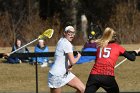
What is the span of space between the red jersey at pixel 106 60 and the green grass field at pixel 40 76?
501 cm

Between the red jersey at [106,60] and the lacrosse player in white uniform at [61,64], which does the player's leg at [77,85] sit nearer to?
the lacrosse player in white uniform at [61,64]

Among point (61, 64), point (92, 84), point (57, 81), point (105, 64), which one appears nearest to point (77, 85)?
point (57, 81)

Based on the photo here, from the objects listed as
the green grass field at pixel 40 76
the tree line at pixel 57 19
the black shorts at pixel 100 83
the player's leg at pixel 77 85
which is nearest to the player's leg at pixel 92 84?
the black shorts at pixel 100 83

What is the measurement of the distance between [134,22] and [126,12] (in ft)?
2.86

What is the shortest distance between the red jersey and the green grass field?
5012mm

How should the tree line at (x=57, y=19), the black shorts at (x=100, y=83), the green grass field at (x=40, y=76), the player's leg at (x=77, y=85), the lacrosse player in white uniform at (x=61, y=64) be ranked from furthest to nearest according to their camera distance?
the tree line at (x=57, y=19) < the green grass field at (x=40, y=76) < the player's leg at (x=77, y=85) < the lacrosse player in white uniform at (x=61, y=64) < the black shorts at (x=100, y=83)

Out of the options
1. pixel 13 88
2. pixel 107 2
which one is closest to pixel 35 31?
pixel 13 88

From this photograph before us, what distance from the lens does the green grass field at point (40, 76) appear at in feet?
46.7

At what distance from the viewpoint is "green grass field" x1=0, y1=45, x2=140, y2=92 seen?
14228 millimetres

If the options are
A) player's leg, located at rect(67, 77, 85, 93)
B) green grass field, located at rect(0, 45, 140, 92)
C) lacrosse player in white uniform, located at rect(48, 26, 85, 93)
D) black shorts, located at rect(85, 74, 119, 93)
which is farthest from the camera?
green grass field, located at rect(0, 45, 140, 92)

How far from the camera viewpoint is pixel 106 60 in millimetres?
8828

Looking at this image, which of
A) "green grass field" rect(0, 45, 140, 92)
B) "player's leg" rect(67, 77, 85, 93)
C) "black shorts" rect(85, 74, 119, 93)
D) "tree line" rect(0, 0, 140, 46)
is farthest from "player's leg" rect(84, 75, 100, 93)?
"tree line" rect(0, 0, 140, 46)

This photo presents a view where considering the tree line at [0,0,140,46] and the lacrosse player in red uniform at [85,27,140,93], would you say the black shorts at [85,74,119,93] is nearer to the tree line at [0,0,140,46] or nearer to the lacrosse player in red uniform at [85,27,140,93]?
the lacrosse player in red uniform at [85,27,140,93]

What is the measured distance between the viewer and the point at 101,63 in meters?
8.83
